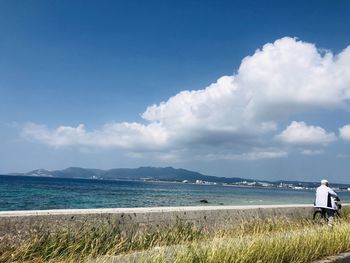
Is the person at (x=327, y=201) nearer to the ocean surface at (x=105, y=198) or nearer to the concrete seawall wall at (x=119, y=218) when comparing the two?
the concrete seawall wall at (x=119, y=218)

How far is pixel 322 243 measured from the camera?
301 inches

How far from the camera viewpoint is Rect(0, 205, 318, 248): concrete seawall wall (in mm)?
6484

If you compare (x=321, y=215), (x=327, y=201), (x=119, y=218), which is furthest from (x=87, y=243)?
(x=321, y=215)

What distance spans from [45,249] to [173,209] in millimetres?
3365

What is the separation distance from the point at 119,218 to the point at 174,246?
5.36 feet

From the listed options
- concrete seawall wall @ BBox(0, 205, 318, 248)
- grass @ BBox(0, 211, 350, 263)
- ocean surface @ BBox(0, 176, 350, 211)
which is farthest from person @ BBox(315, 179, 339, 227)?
ocean surface @ BBox(0, 176, 350, 211)

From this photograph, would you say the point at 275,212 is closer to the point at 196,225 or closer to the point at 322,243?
the point at 196,225

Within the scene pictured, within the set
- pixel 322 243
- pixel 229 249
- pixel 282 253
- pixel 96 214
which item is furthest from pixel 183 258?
pixel 322 243

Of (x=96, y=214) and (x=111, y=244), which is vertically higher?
(x=96, y=214)

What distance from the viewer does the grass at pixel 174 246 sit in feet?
19.0

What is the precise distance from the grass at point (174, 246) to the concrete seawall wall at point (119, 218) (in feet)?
0.46

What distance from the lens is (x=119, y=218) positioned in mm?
7961

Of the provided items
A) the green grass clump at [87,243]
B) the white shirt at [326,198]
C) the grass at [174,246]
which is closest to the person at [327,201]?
the white shirt at [326,198]

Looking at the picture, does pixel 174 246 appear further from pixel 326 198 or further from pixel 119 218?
pixel 326 198
